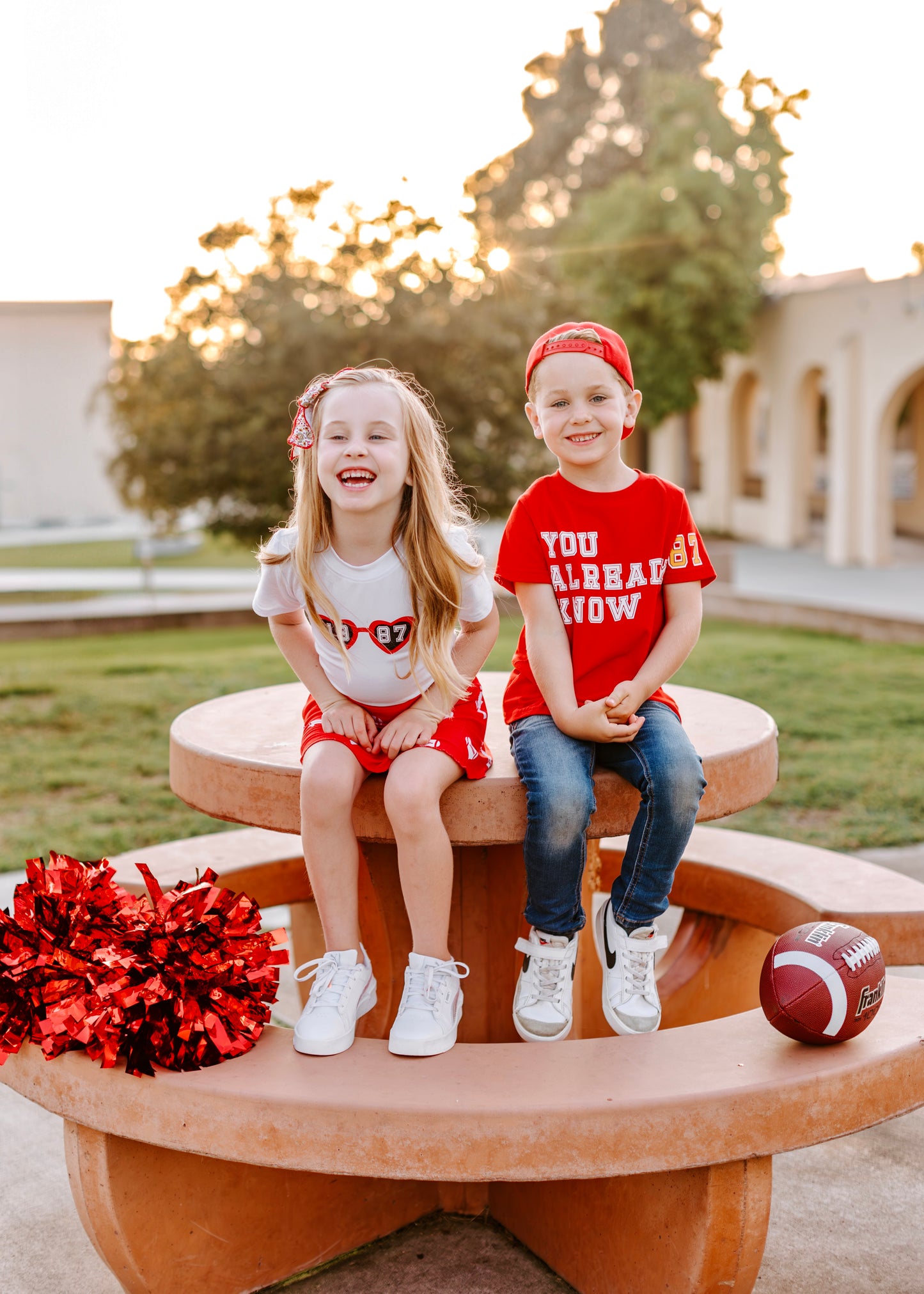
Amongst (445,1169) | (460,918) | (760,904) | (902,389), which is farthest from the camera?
(902,389)

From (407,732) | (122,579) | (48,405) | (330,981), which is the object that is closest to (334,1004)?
(330,981)

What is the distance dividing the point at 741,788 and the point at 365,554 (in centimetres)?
102

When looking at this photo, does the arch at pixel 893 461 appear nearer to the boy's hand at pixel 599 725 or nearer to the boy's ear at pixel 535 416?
the boy's ear at pixel 535 416

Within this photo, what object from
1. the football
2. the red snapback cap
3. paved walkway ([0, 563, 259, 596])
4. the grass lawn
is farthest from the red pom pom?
paved walkway ([0, 563, 259, 596])

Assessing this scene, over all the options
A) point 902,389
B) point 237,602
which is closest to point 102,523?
point 237,602

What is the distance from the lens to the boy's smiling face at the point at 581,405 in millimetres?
2721

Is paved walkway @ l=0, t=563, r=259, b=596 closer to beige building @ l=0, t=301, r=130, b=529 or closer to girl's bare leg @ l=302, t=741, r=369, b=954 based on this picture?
beige building @ l=0, t=301, r=130, b=529

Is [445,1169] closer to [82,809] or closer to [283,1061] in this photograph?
[283,1061]

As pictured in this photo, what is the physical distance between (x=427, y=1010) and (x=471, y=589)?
91 cm

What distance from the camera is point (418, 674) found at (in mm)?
2684

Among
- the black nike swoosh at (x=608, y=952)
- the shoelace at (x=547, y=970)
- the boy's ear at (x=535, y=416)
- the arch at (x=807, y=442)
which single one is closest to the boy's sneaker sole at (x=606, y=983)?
the black nike swoosh at (x=608, y=952)

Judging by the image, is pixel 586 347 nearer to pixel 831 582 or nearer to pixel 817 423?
pixel 831 582

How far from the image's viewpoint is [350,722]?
263cm

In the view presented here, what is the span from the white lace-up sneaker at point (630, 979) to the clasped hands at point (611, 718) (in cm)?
38
